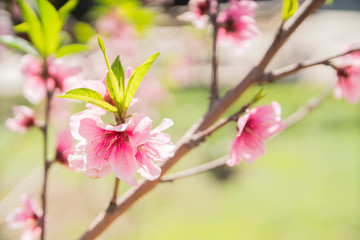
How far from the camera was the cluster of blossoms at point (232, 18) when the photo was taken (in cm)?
91

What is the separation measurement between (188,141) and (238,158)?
0.30 feet

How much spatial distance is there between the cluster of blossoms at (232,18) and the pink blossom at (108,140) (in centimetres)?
43

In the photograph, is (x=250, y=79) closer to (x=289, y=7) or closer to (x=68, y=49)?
(x=289, y=7)

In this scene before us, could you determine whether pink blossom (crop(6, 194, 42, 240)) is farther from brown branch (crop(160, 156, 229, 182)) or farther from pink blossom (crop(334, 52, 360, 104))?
pink blossom (crop(334, 52, 360, 104))

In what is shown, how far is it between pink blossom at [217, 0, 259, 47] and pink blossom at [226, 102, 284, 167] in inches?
11.8

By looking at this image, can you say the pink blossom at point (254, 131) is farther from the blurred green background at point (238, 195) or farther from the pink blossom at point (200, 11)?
the blurred green background at point (238, 195)

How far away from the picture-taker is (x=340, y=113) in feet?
15.0

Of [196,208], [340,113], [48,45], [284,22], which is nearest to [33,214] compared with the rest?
[48,45]

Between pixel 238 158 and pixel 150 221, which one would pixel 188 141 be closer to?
pixel 238 158

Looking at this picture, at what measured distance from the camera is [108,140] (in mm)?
A: 582

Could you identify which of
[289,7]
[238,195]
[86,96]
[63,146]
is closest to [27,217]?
[63,146]

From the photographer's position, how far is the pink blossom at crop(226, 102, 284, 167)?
0.67m

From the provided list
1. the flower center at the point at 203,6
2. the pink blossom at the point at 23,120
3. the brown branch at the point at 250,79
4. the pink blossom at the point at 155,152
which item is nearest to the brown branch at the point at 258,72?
the brown branch at the point at 250,79

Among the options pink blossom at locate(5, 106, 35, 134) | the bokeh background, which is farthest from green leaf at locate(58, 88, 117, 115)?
the bokeh background
